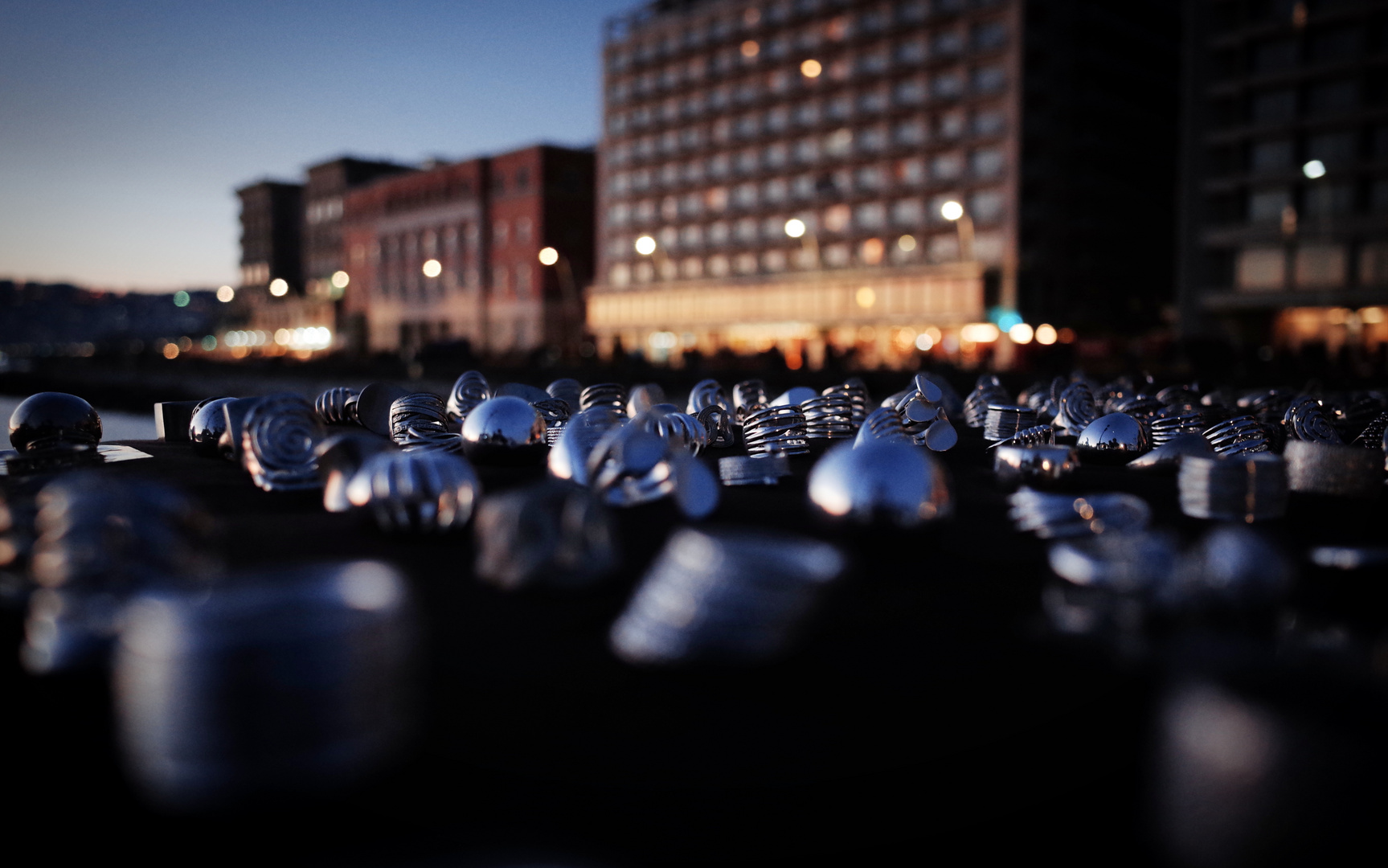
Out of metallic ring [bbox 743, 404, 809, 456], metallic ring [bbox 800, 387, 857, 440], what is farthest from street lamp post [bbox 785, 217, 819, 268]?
metallic ring [bbox 743, 404, 809, 456]

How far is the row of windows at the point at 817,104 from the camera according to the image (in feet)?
221

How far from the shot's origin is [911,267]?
70.2 meters

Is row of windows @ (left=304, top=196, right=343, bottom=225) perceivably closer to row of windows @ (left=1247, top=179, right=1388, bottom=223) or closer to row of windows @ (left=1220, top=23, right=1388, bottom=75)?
row of windows @ (left=1220, top=23, right=1388, bottom=75)

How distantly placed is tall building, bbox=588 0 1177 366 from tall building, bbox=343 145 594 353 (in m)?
8.11

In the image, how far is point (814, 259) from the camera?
76.8m

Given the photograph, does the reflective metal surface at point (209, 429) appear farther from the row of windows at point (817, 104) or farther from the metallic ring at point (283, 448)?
the row of windows at point (817, 104)

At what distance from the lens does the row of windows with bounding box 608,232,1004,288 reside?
69.1 m

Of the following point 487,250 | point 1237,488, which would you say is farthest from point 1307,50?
point 487,250

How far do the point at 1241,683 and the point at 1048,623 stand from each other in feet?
4.59

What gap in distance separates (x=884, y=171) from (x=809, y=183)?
678 centimetres

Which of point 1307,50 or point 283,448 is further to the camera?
point 1307,50

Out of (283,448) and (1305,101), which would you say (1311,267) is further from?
(283,448)

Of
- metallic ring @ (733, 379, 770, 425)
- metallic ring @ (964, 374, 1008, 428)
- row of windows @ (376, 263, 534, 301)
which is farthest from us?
row of windows @ (376, 263, 534, 301)

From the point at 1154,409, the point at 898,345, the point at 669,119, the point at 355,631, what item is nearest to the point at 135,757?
the point at 355,631
